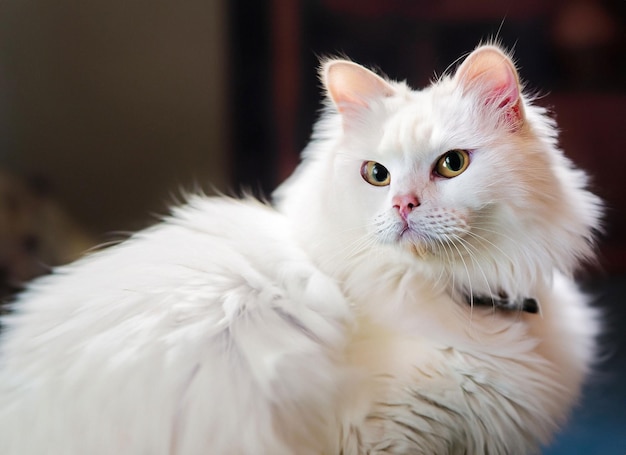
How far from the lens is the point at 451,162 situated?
93 centimetres

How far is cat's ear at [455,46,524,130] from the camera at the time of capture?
36.6 inches

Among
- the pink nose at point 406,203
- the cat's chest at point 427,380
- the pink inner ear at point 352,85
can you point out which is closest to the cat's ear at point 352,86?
the pink inner ear at point 352,85

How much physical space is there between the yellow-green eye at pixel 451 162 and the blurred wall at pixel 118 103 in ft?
4.44

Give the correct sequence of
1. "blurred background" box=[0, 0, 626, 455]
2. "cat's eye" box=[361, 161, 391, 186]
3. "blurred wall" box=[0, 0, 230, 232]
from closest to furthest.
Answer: "cat's eye" box=[361, 161, 391, 186], "blurred background" box=[0, 0, 626, 455], "blurred wall" box=[0, 0, 230, 232]

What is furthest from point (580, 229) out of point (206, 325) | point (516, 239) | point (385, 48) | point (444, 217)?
point (385, 48)

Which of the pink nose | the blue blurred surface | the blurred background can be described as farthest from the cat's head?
the blurred background

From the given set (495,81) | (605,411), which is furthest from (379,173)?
(605,411)

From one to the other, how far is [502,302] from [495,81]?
1.12 ft

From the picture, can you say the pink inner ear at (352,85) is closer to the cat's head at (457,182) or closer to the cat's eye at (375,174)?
the cat's head at (457,182)

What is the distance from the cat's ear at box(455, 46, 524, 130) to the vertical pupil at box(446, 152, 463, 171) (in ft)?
0.32

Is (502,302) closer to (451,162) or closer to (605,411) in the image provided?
(451,162)

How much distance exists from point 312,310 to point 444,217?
9.5 inches

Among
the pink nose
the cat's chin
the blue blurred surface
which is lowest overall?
the blue blurred surface

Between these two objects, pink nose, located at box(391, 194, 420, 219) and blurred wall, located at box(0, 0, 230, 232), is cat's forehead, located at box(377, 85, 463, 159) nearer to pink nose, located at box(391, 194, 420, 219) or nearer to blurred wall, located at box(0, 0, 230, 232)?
pink nose, located at box(391, 194, 420, 219)
